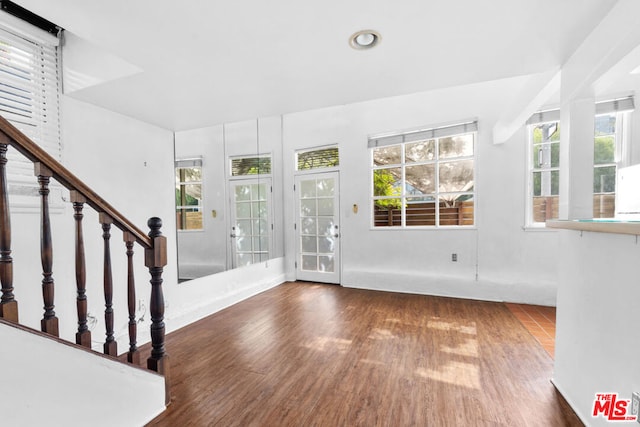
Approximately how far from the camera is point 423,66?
1.86m

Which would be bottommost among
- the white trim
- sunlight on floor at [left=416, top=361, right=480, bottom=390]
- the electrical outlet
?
sunlight on floor at [left=416, top=361, right=480, bottom=390]

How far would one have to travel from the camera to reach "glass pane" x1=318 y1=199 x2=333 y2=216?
17.1ft

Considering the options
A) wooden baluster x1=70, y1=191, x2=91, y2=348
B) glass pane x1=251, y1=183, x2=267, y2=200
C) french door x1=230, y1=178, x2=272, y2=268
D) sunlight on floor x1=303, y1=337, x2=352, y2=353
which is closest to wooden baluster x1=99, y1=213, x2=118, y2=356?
wooden baluster x1=70, y1=191, x2=91, y2=348

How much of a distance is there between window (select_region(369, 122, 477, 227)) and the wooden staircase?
3695 millimetres

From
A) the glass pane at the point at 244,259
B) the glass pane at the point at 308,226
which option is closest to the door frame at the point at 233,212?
the glass pane at the point at 244,259

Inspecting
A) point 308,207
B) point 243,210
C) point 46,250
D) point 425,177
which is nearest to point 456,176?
point 425,177

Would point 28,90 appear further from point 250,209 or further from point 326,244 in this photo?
point 326,244

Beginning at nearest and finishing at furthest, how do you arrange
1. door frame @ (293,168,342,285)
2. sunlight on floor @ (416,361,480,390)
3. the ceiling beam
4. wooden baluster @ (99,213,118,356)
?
wooden baluster @ (99,213,118,356) → sunlight on floor @ (416,361,480,390) → the ceiling beam → door frame @ (293,168,342,285)

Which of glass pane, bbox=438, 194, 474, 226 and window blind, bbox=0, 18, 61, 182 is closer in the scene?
window blind, bbox=0, 18, 61, 182

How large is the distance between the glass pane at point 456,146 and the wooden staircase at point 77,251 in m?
4.06

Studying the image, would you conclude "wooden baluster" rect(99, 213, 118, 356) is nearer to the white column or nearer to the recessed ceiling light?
the recessed ceiling light

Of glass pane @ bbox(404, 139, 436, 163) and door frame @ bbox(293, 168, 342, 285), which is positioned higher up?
glass pane @ bbox(404, 139, 436, 163)

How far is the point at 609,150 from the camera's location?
3.40m

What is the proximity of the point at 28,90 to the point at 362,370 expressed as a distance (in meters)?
3.28
